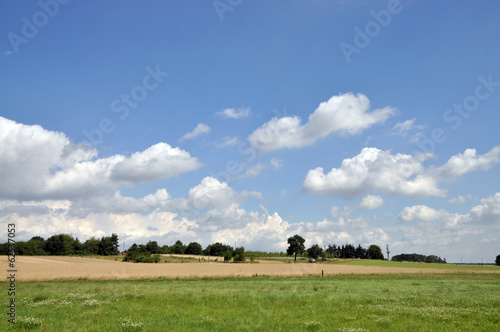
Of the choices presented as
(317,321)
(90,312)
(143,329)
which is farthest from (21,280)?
(317,321)

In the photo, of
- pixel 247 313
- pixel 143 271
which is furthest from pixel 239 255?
A: pixel 247 313

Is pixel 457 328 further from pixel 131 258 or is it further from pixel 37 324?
pixel 131 258

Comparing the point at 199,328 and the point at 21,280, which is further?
the point at 21,280

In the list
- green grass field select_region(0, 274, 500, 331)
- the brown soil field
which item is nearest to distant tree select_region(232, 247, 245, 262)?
the brown soil field

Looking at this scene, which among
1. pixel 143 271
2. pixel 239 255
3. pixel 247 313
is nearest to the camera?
pixel 247 313

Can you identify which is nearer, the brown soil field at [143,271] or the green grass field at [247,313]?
the green grass field at [247,313]

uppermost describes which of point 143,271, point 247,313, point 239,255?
point 247,313

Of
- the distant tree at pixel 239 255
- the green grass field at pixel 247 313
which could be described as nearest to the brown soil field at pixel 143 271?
the green grass field at pixel 247 313

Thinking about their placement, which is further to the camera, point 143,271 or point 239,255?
point 239,255

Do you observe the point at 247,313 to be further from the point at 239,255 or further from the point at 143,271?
the point at 239,255

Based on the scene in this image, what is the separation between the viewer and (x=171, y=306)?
1024 inches

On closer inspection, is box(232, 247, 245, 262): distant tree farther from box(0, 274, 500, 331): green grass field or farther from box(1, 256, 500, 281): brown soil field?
box(0, 274, 500, 331): green grass field

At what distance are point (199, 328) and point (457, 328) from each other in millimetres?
14155

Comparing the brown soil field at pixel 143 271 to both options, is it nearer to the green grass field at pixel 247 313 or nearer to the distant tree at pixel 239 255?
the green grass field at pixel 247 313
